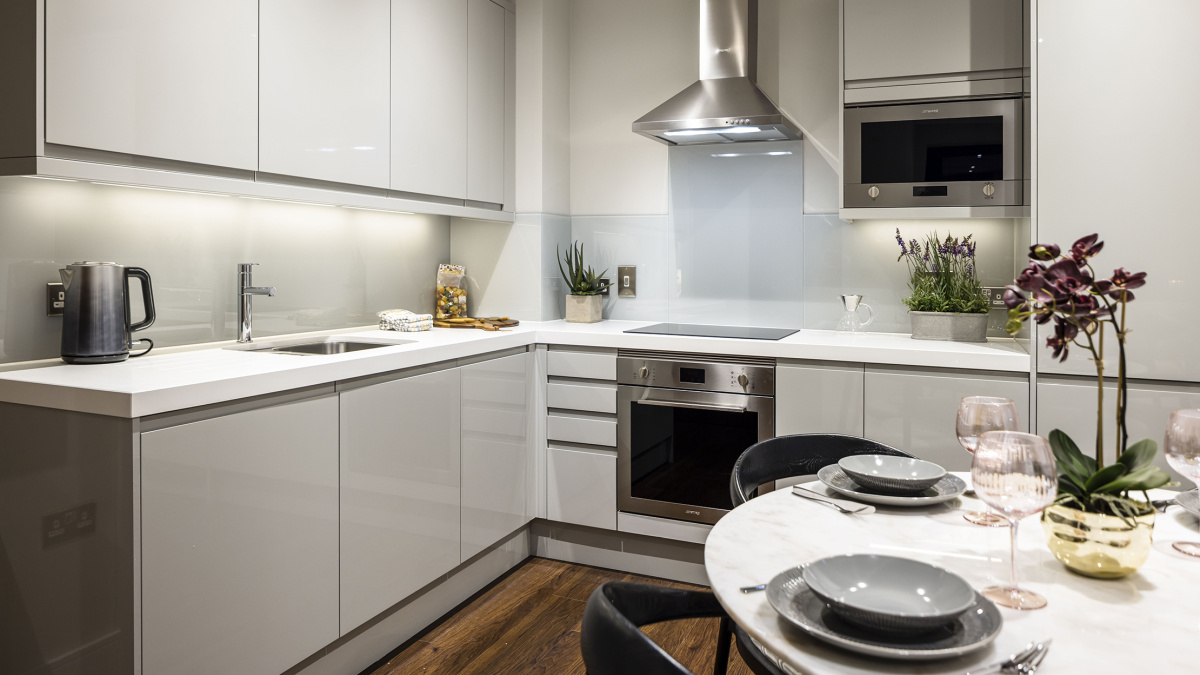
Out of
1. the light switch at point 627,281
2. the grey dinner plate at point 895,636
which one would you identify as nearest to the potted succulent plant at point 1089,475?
the grey dinner plate at point 895,636

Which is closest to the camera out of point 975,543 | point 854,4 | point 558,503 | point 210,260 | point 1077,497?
point 1077,497

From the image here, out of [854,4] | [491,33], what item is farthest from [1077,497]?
[491,33]

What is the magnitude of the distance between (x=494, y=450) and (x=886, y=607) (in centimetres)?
218

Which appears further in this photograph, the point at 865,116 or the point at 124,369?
the point at 865,116

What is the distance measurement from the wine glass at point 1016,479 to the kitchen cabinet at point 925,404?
1759 mm

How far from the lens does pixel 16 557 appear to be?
6.00ft

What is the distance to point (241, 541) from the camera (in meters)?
1.92

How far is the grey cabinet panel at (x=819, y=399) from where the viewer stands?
282cm

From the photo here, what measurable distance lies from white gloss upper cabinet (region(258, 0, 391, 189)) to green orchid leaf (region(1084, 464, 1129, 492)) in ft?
7.16

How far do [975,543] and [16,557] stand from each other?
6.62 ft

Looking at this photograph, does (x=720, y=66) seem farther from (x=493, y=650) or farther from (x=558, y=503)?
(x=493, y=650)

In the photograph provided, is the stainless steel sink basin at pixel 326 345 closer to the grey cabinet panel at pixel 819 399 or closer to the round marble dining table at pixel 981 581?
the grey cabinet panel at pixel 819 399

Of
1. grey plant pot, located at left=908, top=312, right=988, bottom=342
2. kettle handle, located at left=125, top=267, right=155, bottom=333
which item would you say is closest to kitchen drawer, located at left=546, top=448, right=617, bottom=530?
grey plant pot, located at left=908, top=312, right=988, bottom=342

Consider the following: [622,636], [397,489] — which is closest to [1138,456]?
[622,636]
